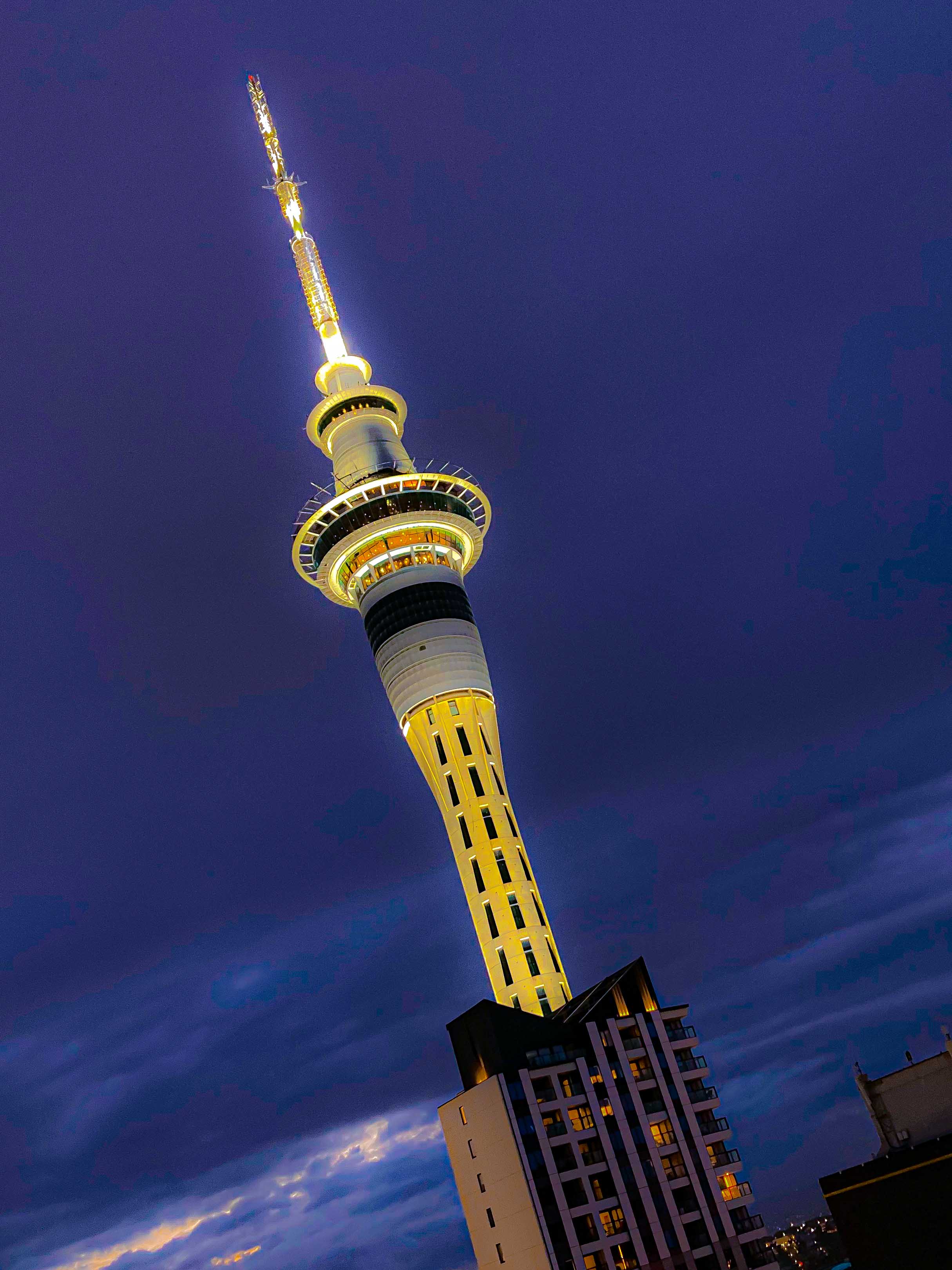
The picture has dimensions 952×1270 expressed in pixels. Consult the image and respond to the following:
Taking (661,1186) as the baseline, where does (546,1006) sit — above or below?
above

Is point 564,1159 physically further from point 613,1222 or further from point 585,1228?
point 613,1222

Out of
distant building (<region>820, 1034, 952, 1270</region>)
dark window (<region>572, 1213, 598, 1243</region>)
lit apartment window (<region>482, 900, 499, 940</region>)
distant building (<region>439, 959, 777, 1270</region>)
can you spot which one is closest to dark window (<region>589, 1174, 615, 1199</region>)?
distant building (<region>439, 959, 777, 1270</region>)

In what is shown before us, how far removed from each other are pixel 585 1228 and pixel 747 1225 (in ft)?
60.3

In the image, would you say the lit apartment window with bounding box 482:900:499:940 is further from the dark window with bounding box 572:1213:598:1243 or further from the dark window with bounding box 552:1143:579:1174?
the dark window with bounding box 572:1213:598:1243

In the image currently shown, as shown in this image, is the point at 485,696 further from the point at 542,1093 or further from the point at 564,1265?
the point at 564,1265

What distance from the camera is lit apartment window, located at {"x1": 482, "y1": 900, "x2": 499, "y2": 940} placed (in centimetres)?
12500

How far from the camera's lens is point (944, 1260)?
7975 cm

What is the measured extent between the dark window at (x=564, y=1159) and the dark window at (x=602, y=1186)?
214 cm

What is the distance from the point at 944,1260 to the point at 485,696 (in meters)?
84.0

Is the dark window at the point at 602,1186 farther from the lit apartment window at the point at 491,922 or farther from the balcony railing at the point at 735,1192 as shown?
the lit apartment window at the point at 491,922

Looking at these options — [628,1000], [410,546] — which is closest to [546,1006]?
[628,1000]

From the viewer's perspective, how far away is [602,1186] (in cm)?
9431

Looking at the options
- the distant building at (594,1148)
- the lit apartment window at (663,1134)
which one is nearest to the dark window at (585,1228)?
the distant building at (594,1148)

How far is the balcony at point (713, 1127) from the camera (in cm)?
10175
